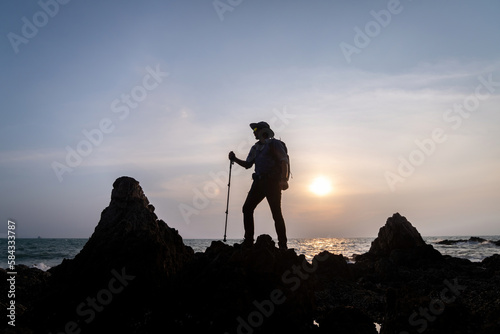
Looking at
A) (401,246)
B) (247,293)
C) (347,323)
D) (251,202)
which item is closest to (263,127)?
(251,202)

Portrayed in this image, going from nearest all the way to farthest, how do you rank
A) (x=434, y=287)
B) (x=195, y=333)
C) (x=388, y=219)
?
1. (x=195, y=333)
2. (x=434, y=287)
3. (x=388, y=219)

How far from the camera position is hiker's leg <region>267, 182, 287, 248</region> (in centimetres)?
818

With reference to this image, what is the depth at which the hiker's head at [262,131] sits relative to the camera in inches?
352

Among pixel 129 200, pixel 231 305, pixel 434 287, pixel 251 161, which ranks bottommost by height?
pixel 434 287

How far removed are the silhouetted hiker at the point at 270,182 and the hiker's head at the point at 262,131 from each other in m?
0.34

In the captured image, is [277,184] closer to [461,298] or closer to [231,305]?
[231,305]

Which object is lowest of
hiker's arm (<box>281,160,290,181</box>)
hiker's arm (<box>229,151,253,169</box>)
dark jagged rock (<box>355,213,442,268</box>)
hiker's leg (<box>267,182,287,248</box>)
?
dark jagged rock (<box>355,213,442,268</box>)

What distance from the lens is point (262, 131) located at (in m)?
8.92

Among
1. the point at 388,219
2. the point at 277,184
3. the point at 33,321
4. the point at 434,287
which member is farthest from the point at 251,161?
the point at 388,219

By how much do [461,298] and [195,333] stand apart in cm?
720

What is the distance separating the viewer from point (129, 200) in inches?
314

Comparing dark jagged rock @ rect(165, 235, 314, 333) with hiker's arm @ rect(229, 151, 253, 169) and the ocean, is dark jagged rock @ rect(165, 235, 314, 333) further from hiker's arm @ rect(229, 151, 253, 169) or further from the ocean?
the ocean

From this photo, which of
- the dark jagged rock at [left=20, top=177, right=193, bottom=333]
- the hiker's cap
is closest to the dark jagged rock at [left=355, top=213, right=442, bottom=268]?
the hiker's cap

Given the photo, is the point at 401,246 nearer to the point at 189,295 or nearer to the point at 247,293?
the point at 247,293
